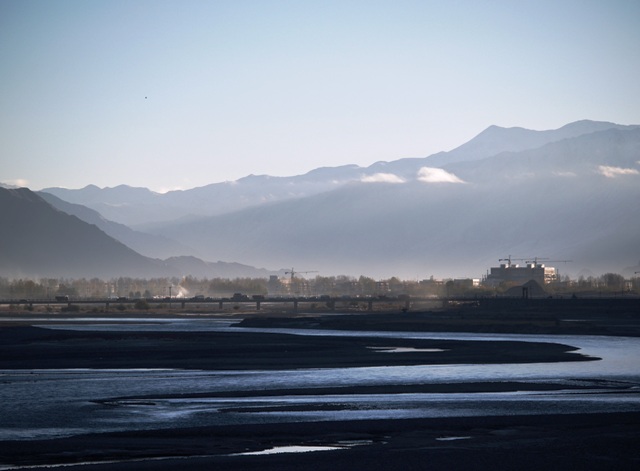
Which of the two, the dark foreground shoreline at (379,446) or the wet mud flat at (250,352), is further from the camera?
the wet mud flat at (250,352)

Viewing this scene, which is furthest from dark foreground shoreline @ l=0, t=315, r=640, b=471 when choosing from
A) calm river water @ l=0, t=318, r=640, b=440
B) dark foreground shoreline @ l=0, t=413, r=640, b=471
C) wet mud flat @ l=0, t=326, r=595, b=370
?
wet mud flat @ l=0, t=326, r=595, b=370

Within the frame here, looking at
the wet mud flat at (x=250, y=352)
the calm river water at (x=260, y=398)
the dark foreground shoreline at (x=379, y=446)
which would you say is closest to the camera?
the dark foreground shoreline at (x=379, y=446)

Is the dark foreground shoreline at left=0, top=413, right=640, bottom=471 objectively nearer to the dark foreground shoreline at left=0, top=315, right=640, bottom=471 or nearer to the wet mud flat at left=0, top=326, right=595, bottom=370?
the dark foreground shoreline at left=0, top=315, right=640, bottom=471

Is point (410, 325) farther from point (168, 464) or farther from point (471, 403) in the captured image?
point (168, 464)

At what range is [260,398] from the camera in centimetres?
4384

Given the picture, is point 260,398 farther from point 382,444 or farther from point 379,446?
point 379,446

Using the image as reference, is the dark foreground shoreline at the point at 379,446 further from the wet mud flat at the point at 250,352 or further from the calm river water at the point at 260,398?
the wet mud flat at the point at 250,352

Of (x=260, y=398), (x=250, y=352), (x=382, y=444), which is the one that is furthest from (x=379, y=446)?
(x=250, y=352)

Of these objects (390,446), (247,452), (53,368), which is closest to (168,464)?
(247,452)

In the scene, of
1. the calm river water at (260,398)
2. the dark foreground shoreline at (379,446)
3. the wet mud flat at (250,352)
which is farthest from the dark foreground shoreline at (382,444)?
the wet mud flat at (250,352)

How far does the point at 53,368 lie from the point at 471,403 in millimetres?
26469

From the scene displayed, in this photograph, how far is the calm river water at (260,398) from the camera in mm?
37469

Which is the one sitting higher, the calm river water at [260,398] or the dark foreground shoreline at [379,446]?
the calm river water at [260,398]

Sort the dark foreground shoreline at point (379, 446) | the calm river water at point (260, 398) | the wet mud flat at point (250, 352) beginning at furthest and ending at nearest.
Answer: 1. the wet mud flat at point (250, 352)
2. the calm river water at point (260, 398)
3. the dark foreground shoreline at point (379, 446)
